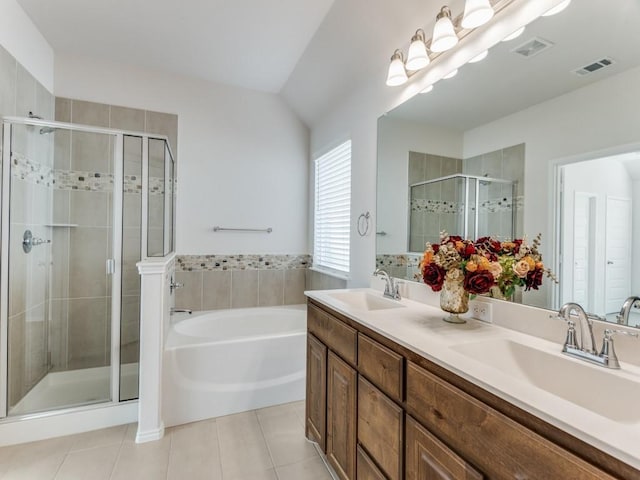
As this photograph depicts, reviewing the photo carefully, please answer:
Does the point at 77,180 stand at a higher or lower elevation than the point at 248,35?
lower

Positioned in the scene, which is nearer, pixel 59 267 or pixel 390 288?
pixel 390 288

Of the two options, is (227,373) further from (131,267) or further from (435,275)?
(435,275)

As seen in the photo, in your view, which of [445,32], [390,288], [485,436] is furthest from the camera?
[390,288]

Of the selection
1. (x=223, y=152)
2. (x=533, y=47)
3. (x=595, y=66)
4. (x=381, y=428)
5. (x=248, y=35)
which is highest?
(x=248, y=35)

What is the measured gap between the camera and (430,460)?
948 mm

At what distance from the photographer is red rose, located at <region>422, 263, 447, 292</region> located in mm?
1350

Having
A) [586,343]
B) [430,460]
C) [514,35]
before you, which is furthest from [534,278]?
[514,35]

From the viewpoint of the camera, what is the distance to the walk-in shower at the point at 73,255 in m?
2.04

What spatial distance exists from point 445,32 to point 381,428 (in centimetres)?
172

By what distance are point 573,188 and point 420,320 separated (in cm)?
76

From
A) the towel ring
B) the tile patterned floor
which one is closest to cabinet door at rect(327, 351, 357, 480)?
the tile patterned floor

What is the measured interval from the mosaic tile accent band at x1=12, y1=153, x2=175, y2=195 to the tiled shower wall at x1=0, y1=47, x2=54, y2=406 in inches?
0.6

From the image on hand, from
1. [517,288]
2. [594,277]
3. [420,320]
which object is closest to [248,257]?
[420,320]

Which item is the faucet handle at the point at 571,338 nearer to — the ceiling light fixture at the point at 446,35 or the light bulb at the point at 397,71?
the ceiling light fixture at the point at 446,35
